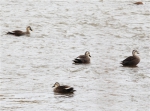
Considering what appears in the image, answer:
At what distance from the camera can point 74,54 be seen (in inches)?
748

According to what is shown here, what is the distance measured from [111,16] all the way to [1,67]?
29.9ft

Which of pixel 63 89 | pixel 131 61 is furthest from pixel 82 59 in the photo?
pixel 63 89

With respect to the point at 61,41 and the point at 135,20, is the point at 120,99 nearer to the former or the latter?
the point at 61,41

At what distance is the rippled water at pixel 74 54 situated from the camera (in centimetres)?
1384

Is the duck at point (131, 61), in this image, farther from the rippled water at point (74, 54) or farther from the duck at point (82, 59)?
the duck at point (82, 59)

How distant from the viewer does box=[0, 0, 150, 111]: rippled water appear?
45.4 ft

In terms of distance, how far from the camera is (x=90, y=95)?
1426cm

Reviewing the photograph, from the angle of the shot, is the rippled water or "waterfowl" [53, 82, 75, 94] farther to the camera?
"waterfowl" [53, 82, 75, 94]

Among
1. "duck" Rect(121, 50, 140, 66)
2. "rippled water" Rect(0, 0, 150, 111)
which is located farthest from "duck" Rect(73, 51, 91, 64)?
"duck" Rect(121, 50, 140, 66)

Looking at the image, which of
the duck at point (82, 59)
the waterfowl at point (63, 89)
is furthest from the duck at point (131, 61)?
the waterfowl at point (63, 89)

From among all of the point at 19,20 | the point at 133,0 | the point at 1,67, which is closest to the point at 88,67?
the point at 1,67

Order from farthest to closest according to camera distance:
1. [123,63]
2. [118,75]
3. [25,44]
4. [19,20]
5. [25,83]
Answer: [19,20] → [25,44] → [123,63] → [118,75] → [25,83]

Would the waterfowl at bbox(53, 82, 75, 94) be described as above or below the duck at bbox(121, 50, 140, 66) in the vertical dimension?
above

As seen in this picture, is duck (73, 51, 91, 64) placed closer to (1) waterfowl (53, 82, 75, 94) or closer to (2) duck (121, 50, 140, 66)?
(2) duck (121, 50, 140, 66)
